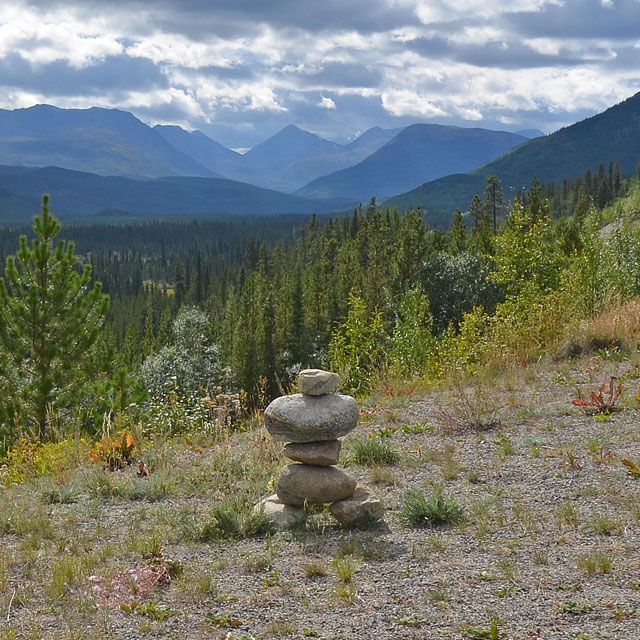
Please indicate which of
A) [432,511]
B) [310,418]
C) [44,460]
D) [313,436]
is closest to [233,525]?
[313,436]

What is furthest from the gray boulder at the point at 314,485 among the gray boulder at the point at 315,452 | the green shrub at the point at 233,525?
the green shrub at the point at 233,525

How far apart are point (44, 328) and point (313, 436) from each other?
14.5 metres

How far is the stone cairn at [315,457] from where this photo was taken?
24.9ft

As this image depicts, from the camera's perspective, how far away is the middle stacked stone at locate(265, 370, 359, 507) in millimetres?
7738

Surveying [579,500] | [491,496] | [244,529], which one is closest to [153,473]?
[244,529]

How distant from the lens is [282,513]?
7.70m

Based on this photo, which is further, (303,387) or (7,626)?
(303,387)

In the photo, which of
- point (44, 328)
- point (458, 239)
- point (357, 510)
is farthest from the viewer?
point (458, 239)

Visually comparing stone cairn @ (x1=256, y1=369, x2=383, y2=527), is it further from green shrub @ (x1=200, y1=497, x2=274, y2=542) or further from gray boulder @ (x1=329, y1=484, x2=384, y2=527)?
green shrub @ (x1=200, y1=497, x2=274, y2=542)

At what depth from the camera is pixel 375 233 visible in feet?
239

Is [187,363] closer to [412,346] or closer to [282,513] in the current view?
[412,346]

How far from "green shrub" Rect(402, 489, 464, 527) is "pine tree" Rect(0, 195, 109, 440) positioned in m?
14.8

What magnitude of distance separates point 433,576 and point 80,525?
4.17 metres

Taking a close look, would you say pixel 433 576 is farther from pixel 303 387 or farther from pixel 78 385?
pixel 78 385
